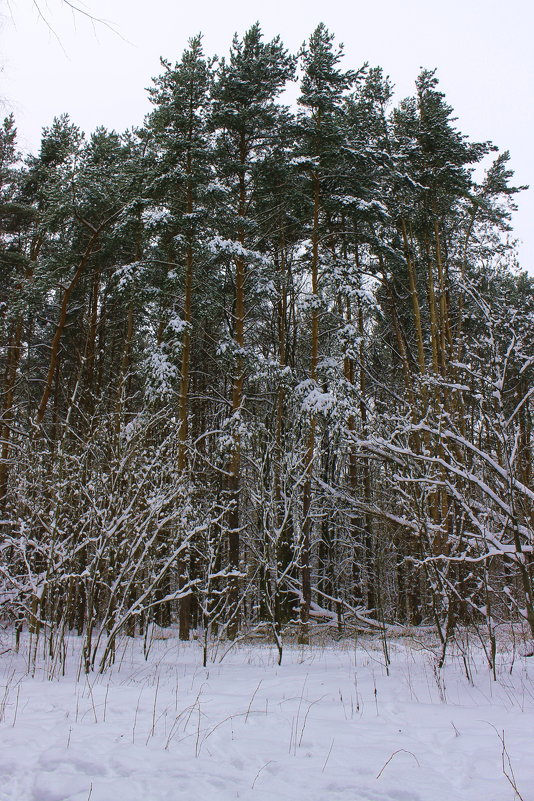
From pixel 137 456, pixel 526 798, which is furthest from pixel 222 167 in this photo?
pixel 526 798

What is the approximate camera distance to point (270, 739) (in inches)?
160

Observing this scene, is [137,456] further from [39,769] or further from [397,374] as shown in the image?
[397,374]

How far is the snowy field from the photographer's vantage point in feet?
10.3

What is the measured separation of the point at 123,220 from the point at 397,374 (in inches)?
434

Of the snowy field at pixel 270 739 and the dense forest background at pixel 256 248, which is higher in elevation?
the dense forest background at pixel 256 248

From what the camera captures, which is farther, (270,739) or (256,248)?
(256,248)

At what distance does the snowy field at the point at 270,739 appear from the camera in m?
3.14

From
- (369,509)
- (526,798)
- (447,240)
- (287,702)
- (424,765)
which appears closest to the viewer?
(526,798)

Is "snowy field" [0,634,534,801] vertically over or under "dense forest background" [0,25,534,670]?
under

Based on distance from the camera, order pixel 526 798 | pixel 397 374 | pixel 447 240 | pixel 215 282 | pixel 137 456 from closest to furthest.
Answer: pixel 526 798, pixel 137 456, pixel 215 282, pixel 447 240, pixel 397 374

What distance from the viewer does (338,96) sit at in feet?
45.0

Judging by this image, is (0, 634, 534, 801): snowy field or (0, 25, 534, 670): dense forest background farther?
(0, 25, 534, 670): dense forest background

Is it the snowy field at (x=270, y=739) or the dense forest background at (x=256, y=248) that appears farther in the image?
the dense forest background at (x=256, y=248)

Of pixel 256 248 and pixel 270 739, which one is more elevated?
pixel 256 248
